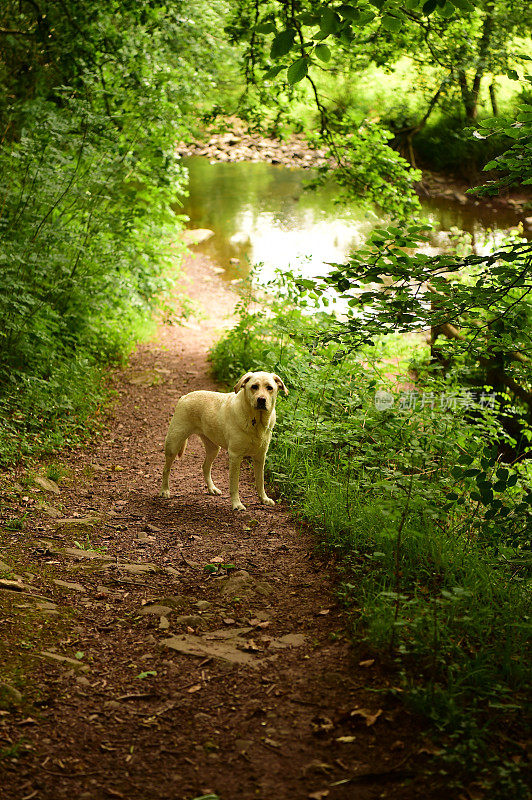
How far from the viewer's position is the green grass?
308 cm

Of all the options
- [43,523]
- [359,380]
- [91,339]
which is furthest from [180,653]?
[91,339]

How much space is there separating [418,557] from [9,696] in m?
2.74

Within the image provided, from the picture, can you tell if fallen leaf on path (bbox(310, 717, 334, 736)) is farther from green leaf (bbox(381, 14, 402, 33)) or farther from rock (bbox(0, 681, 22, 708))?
green leaf (bbox(381, 14, 402, 33))

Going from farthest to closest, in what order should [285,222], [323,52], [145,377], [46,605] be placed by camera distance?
[285,222] → [145,377] → [46,605] → [323,52]

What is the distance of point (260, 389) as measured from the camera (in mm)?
5793

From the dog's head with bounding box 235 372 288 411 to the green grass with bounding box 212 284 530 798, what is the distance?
639 mm

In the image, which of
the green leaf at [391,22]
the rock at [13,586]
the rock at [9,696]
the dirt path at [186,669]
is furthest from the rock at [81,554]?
the green leaf at [391,22]

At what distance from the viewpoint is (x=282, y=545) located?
17.8ft

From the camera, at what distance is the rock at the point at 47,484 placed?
20.3ft

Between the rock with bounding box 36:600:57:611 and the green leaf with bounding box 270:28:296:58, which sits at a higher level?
the green leaf with bounding box 270:28:296:58

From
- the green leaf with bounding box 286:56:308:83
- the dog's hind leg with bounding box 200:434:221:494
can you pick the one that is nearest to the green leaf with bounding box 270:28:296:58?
the green leaf with bounding box 286:56:308:83

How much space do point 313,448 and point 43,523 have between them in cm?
297

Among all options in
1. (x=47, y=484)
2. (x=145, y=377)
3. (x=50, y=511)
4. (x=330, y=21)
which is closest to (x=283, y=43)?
(x=330, y=21)

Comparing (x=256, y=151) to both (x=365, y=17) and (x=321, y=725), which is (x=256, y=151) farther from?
(x=321, y=725)
